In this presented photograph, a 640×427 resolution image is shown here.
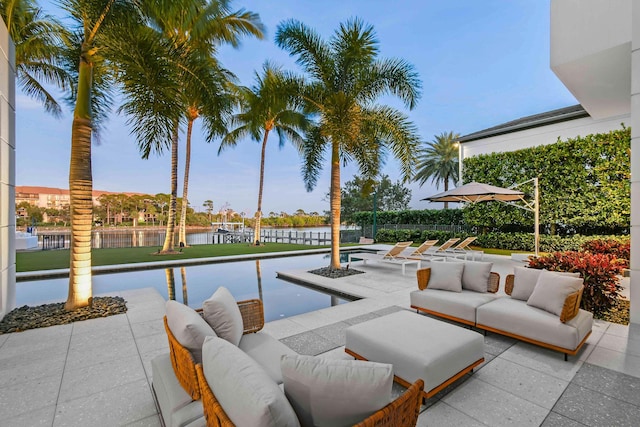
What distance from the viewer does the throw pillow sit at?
3879 millimetres

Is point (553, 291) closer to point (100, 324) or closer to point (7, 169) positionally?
point (100, 324)

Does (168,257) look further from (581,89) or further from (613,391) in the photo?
(581,89)

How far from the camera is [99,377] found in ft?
9.39

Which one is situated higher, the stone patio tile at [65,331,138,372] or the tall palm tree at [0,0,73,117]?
the tall palm tree at [0,0,73,117]

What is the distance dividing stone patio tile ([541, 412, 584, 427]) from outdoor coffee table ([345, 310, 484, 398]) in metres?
0.62

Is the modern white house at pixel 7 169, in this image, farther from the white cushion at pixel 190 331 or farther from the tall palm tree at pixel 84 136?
the white cushion at pixel 190 331

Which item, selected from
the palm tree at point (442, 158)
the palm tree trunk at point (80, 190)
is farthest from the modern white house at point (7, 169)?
the palm tree at point (442, 158)

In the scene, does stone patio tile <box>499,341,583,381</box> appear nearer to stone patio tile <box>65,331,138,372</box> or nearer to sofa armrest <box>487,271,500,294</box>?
sofa armrest <box>487,271,500,294</box>

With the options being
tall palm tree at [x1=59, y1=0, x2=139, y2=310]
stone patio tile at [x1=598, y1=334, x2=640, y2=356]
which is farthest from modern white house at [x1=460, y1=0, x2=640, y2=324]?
tall palm tree at [x1=59, y1=0, x2=139, y2=310]

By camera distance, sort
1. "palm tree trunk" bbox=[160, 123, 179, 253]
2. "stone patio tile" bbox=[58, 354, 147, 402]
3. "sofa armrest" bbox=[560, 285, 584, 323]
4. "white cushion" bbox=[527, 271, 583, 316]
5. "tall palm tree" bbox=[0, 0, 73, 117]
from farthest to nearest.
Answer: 1. "palm tree trunk" bbox=[160, 123, 179, 253]
2. "tall palm tree" bbox=[0, 0, 73, 117]
3. "white cushion" bbox=[527, 271, 583, 316]
4. "sofa armrest" bbox=[560, 285, 584, 323]
5. "stone patio tile" bbox=[58, 354, 147, 402]

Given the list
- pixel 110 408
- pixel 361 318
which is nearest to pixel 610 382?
pixel 361 318

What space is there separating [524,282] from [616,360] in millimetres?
1120

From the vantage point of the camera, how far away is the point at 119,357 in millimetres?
3295

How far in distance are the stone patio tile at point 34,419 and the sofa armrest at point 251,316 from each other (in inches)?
61.5
